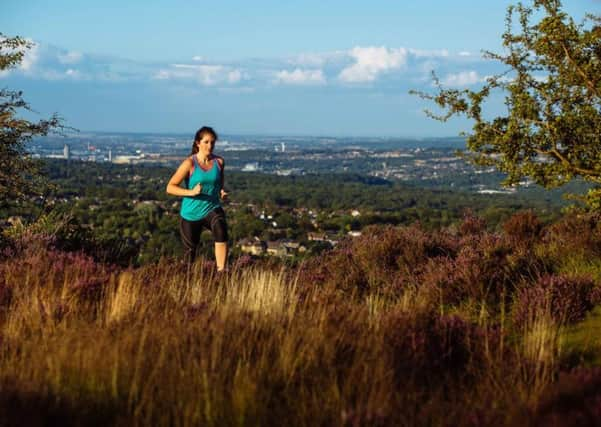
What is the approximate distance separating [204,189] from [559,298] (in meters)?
3.98

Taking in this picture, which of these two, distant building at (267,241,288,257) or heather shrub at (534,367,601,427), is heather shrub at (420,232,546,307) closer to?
heather shrub at (534,367,601,427)

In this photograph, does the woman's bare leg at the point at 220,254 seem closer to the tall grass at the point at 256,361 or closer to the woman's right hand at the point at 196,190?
the woman's right hand at the point at 196,190

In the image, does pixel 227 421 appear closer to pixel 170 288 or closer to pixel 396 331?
pixel 396 331

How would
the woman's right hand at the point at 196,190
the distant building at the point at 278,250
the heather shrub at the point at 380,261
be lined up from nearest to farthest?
the woman's right hand at the point at 196,190, the heather shrub at the point at 380,261, the distant building at the point at 278,250

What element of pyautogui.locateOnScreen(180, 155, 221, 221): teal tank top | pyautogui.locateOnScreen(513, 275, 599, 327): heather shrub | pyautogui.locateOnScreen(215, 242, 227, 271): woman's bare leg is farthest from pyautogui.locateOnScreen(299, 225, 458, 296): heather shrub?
pyautogui.locateOnScreen(513, 275, 599, 327): heather shrub

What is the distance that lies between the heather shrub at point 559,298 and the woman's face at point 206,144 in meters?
3.69

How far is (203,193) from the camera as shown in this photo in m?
8.50

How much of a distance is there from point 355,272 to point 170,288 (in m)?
3.19

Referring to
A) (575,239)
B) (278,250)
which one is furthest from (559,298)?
(278,250)

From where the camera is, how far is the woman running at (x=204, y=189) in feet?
27.7

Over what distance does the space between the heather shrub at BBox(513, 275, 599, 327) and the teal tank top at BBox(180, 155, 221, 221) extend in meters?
3.50

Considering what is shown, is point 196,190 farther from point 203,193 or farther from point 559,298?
point 559,298

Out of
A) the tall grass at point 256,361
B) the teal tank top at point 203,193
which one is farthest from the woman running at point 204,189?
the tall grass at point 256,361

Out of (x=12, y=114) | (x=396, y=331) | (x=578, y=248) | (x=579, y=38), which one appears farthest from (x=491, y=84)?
(x=12, y=114)
